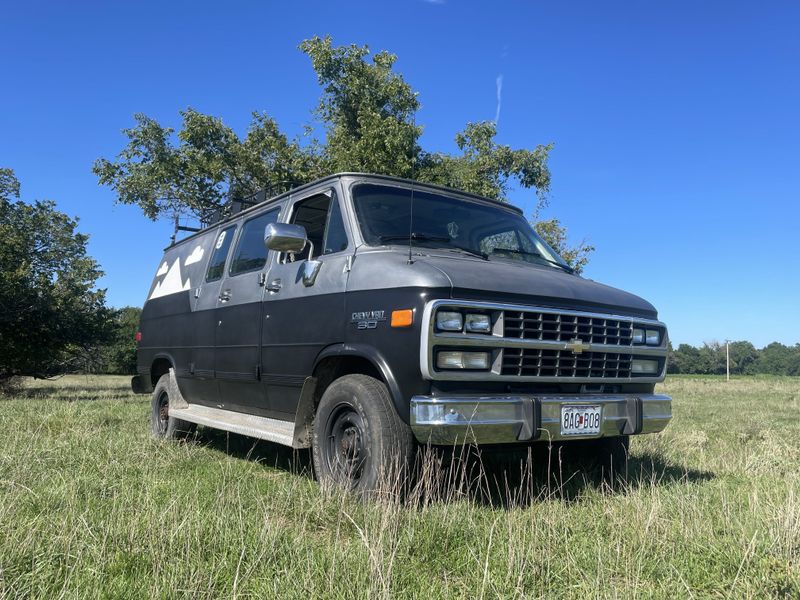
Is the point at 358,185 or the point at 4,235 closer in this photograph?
the point at 358,185

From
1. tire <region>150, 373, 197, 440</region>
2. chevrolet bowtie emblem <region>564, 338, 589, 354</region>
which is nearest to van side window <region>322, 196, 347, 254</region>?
chevrolet bowtie emblem <region>564, 338, 589, 354</region>

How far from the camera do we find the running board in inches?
179

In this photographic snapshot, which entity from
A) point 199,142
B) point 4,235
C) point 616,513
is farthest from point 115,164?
point 616,513

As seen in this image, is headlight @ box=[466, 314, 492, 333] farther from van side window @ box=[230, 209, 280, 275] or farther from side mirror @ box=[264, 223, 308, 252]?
van side window @ box=[230, 209, 280, 275]

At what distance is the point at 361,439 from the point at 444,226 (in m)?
1.85

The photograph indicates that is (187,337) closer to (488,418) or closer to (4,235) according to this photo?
(488,418)

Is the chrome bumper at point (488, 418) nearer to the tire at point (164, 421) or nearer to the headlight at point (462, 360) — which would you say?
the headlight at point (462, 360)

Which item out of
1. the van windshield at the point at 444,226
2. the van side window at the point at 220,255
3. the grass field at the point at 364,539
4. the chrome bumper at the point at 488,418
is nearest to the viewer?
the grass field at the point at 364,539

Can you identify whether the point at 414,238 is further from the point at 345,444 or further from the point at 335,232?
the point at 345,444

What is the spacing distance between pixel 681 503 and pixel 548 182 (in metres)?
15.9

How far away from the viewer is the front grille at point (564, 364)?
371 centimetres

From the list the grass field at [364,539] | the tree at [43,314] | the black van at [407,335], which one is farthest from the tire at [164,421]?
the tree at [43,314]

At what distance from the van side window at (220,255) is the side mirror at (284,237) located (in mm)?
1895

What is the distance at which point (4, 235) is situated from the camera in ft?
69.5
